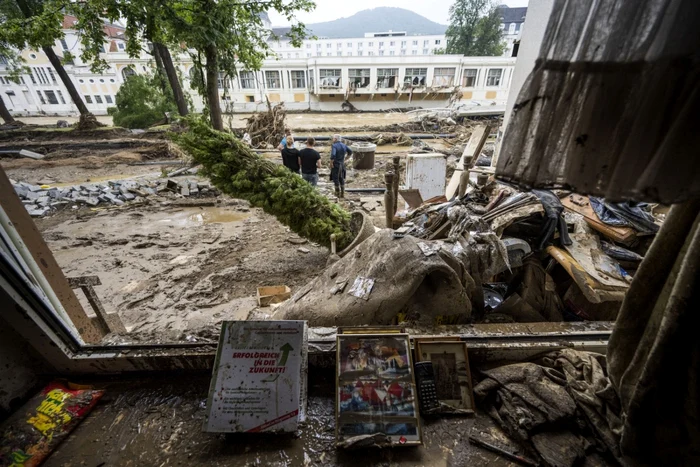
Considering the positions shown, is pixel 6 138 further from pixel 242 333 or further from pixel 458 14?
pixel 458 14

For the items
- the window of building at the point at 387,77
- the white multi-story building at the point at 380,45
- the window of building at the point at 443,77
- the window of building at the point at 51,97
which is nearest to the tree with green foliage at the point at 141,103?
the window of building at the point at 387,77

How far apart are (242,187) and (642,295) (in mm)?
4118

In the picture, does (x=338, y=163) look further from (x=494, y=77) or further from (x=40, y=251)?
(x=494, y=77)

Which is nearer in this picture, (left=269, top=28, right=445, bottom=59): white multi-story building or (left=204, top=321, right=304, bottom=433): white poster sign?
(left=204, top=321, right=304, bottom=433): white poster sign

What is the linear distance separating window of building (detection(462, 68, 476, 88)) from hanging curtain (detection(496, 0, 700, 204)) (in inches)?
1222

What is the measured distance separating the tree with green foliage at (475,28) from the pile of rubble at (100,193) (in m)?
33.8

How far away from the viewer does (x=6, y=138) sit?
14.5 meters

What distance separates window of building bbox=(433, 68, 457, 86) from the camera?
84.2ft

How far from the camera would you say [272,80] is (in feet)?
86.0

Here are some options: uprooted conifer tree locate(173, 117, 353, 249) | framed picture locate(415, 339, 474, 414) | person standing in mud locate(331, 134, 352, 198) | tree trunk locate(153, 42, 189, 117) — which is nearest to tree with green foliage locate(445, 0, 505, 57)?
tree trunk locate(153, 42, 189, 117)

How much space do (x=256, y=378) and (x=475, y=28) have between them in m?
38.5

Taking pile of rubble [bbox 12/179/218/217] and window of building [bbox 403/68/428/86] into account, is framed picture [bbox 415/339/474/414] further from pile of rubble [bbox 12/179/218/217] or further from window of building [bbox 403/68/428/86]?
window of building [bbox 403/68/428/86]

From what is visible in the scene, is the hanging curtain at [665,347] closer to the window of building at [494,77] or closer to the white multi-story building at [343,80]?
the white multi-story building at [343,80]

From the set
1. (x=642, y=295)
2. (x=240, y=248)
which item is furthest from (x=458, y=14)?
(x=642, y=295)
